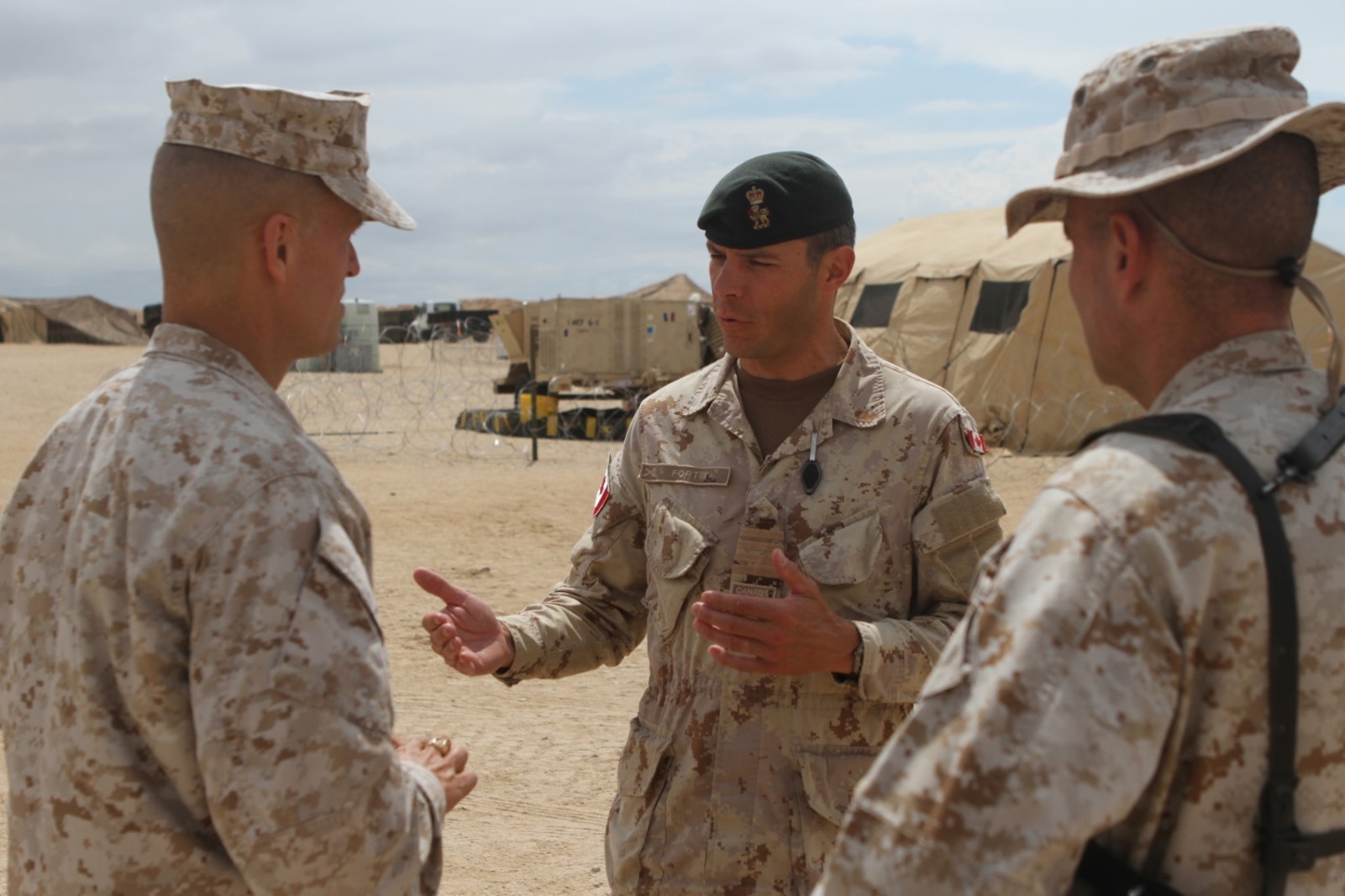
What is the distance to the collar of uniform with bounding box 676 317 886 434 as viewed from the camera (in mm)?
3098

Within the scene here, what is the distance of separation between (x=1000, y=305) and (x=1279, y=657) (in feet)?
60.8

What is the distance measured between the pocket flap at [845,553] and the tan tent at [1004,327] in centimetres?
1548

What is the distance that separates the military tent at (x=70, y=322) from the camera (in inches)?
1761

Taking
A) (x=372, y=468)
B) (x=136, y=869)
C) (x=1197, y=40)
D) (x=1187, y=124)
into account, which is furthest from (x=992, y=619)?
(x=372, y=468)

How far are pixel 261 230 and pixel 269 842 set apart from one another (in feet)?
3.18

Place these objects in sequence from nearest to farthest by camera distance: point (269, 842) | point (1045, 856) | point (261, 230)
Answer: point (1045, 856)
point (269, 842)
point (261, 230)

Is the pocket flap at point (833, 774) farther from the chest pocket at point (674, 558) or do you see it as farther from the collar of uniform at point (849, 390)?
the collar of uniform at point (849, 390)

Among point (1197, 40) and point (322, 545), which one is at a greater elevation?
point (1197, 40)

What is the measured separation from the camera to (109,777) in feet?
6.40

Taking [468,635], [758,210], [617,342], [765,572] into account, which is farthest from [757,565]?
[617,342]

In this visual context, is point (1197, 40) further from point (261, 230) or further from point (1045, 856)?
point (261, 230)

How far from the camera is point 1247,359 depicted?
177 cm

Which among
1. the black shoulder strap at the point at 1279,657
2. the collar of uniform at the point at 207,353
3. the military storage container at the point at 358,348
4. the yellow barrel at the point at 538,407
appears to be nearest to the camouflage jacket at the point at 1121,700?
the black shoulder strap at the point at 1279,657

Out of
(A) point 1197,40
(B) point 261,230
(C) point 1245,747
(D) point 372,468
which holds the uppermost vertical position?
(A) point 1197,40
